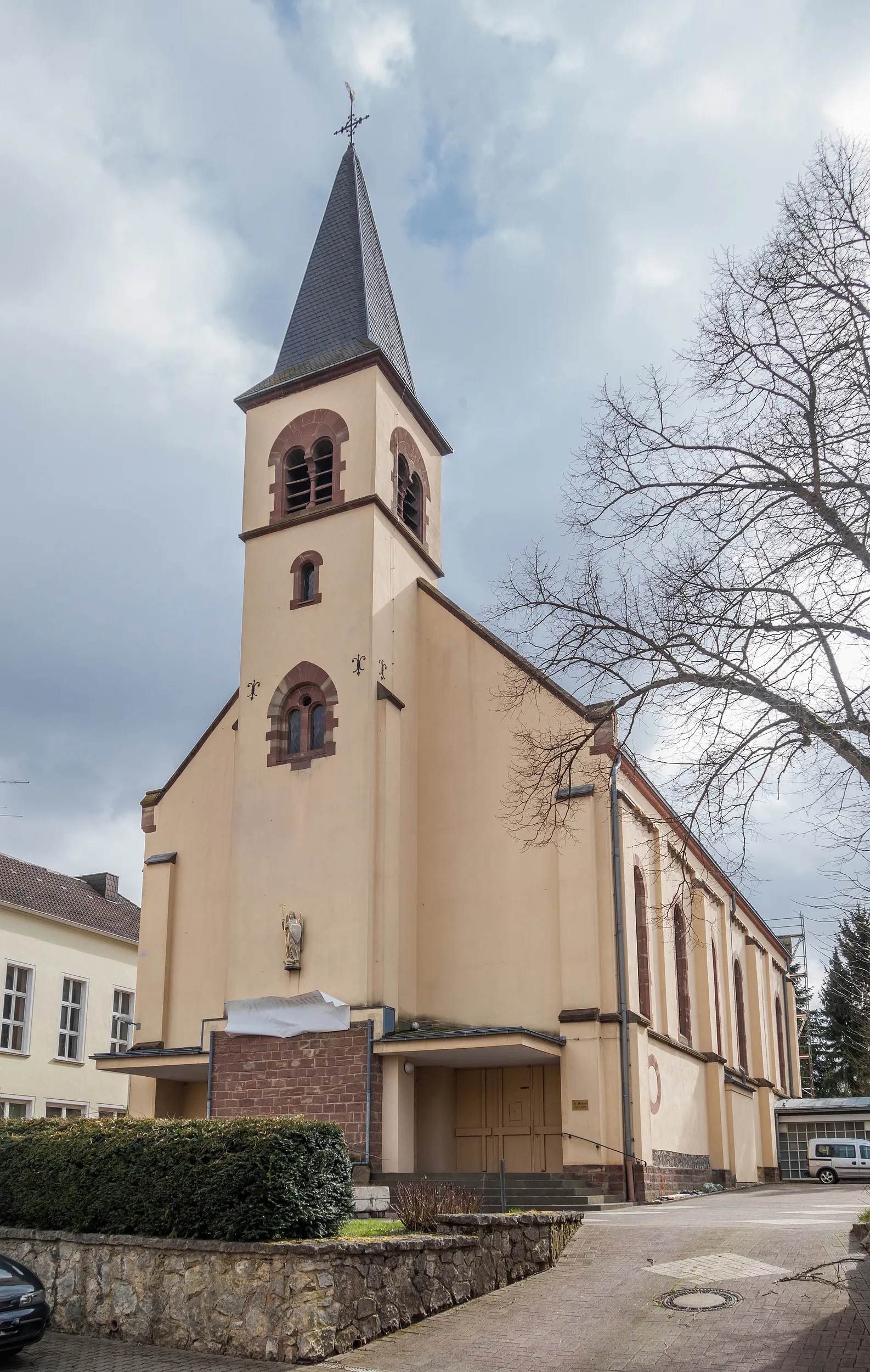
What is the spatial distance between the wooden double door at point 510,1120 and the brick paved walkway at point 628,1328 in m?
7.89

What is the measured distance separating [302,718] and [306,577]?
3231 millimetres

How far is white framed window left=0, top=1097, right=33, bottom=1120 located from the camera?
32969 mm

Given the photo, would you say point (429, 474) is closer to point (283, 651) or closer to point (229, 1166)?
point (283, 651)

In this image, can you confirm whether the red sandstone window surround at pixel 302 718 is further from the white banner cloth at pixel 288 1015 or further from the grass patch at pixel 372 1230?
the grass patch at pixel 372 1230

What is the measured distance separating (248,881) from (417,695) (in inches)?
204

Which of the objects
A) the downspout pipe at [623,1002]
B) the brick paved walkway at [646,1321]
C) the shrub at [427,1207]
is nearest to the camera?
the brick paved walkway at [646,1321]

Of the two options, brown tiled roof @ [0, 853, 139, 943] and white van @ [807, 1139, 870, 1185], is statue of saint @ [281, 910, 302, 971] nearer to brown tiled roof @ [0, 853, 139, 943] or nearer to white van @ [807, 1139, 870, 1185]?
brown tiled roof @ [0, 853, 139, 943]

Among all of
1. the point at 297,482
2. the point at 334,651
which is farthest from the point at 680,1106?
the point at 297,482

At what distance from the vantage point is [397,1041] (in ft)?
71.4

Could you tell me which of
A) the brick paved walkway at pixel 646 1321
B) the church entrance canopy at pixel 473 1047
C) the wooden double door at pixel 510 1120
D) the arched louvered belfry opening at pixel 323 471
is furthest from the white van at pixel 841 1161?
the arched louvered belfry opening at pixel 323 471

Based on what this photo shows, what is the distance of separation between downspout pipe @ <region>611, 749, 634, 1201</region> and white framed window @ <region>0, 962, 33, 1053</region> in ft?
61.8

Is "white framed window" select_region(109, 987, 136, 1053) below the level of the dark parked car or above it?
above

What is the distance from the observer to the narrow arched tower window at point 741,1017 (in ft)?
122

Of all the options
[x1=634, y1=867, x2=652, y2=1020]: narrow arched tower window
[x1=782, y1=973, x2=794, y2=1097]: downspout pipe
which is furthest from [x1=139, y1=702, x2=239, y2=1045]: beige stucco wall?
[x1=782, y1=973, x2=794, y2=1097]: downspout pipe
